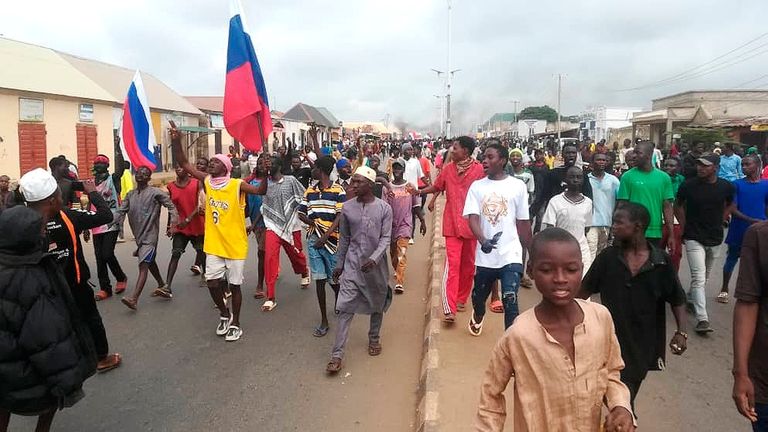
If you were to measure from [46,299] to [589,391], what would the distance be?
2.74 m

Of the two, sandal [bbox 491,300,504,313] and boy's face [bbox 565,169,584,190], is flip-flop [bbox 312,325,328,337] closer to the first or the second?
sandal [bbox 491,300,504,313]

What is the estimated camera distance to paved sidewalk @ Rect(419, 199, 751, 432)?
12.3 feet

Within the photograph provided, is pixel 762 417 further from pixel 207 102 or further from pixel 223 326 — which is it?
pixel 207 102

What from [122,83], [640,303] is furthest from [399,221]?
[122,83]

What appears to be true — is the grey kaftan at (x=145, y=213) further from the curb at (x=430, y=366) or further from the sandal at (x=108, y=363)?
the curb at (x=430, y=366)

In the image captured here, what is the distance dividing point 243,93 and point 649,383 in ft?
15.1

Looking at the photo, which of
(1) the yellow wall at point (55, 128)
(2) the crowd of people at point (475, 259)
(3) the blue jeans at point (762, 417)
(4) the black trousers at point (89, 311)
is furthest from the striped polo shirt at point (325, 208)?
(1) the yellow wall at point (55, 128)

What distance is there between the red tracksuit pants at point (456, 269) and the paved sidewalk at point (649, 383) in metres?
0.26

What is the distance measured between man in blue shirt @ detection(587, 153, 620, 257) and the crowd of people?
0.6 inches

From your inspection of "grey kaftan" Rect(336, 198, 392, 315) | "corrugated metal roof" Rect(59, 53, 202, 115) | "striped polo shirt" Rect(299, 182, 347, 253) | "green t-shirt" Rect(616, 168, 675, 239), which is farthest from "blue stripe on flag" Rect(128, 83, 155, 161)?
"corrugated metal roof" Rect(59, 53, 202, 115)

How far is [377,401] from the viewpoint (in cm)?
425

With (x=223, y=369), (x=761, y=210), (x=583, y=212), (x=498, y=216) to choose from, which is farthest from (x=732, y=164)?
(x=223, y=369)

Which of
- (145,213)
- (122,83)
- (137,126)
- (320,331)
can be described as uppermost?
(122,83)

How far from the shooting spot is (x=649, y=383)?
4.41 meters
